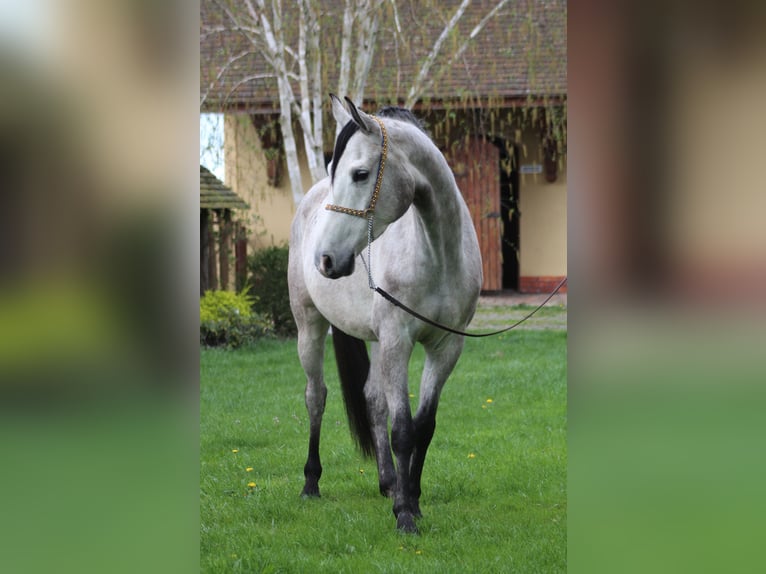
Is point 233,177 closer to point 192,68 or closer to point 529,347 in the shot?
point 529,347

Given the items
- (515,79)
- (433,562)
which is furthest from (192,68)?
(515,79)

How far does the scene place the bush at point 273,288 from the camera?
1023 cm

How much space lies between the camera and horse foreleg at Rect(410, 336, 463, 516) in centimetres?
387

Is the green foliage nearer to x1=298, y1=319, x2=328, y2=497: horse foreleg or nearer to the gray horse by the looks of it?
x1=298, y1=319, x2=328, y2=497: horse foreleg

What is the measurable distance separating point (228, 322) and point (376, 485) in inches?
203

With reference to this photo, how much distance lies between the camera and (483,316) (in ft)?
37.3

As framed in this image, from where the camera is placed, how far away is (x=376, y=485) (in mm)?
4504

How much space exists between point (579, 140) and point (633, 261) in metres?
0.16

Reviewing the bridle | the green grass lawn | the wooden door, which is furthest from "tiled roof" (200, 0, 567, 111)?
the bridle

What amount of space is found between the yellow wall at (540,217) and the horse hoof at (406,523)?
398 inches

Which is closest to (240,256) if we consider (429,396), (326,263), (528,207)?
(528,207)

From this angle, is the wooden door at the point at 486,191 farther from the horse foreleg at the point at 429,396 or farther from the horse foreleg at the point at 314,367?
the horse foreleg at the point at 429,396

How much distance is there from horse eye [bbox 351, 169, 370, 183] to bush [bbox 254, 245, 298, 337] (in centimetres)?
705

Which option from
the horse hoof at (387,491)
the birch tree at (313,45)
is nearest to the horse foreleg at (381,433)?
the horse hoof at (387,491)
